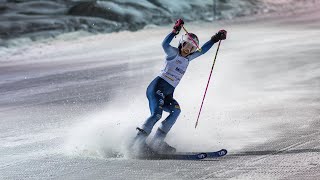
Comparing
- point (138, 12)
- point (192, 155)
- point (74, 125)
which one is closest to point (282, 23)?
point (138, 12)

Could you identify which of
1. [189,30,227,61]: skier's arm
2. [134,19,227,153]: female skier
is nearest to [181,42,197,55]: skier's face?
[134,19,227,153]: female skier

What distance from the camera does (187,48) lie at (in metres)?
8.17

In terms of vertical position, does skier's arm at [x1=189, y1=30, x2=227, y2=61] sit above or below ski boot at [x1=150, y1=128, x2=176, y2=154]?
above

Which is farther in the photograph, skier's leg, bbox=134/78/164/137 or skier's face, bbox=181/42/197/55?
skier's face, bbox=181/42/197/55

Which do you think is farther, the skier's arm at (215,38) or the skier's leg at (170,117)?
the skier's arm at (215,38)

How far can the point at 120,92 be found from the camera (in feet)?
47.6

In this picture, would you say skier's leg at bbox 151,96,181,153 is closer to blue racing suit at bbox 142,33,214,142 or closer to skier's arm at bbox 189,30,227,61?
blue racing suit at bbox 142,33,214,142

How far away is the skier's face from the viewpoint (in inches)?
321

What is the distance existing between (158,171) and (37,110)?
6.04m

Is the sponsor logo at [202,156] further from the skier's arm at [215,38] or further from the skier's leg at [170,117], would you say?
the skier's arm at [215,38]

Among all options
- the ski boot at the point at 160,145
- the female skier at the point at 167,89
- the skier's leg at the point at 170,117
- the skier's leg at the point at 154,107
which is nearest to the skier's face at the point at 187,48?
the female skier at the point at 167,89

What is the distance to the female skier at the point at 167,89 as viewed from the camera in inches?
316

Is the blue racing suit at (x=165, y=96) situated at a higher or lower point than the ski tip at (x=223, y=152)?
higher

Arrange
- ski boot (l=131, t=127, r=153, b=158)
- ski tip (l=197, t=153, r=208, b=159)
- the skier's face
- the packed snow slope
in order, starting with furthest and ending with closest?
the skier's face → ski boot (l=131, t=127, r=153, b=158) → ski tip (l=197, t=153, r=208, b=159) → the packed snow slope
